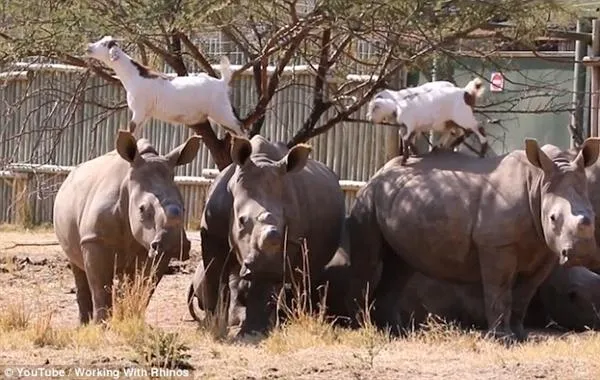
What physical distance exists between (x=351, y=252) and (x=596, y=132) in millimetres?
4273

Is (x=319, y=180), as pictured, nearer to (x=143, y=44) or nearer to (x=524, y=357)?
(x=143, y=44)

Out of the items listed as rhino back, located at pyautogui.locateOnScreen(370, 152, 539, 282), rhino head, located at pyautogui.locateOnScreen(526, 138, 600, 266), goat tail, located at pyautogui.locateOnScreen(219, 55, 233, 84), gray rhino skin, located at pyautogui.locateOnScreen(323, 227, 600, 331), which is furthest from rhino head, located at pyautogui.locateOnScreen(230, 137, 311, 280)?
rhino head, located at pyautogui.locateOnScreen(526, 138, 600, 266)

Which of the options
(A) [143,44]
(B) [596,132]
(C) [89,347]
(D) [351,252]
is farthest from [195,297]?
(B) [596,132]

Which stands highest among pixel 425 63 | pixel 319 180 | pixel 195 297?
pixel 425 63

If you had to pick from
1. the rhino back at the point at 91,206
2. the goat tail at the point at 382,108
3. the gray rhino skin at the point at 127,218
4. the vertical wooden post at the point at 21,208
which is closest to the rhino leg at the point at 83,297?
the rhino back at the point at 91,206

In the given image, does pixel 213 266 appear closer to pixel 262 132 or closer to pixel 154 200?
pixel 154 200

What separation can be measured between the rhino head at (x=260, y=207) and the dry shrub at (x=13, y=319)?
1439 millimetres

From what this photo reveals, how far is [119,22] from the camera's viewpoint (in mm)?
10930

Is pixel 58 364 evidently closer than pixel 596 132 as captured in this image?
Yes

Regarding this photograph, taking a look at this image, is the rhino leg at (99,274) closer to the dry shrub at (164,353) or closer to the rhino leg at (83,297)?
the rhino leg at (83,297)

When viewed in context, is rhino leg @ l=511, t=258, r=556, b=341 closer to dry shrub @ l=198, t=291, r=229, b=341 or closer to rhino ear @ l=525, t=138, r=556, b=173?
rhino ear @ l=525, t=138, r=556, b=173

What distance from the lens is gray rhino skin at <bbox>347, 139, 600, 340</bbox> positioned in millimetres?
9820

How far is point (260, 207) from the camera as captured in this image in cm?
979

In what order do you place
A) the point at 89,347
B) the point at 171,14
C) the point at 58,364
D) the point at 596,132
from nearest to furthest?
1. the point at 58,364
2. the point at 89,347
3. the point at 171,14
4. the point at 596,132
